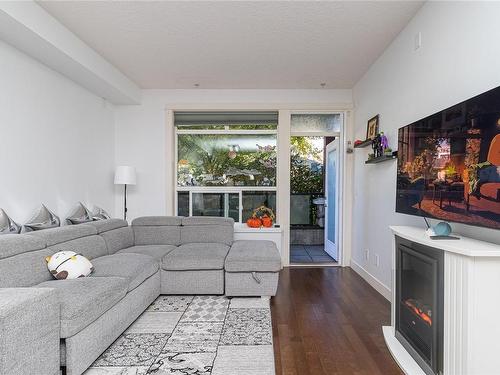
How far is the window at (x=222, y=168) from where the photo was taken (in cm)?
468

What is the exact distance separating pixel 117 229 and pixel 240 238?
5.28 ft

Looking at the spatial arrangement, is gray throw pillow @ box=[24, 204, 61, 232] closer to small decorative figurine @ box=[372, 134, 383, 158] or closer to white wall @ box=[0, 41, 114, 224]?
white wall @ box=[0, 41, 114, 224]

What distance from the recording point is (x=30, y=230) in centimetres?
267

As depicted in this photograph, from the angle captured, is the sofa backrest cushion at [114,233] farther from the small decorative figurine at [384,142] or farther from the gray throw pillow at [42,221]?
the small decorative figurine at [384,142]

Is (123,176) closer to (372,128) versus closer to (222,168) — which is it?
(222,168)

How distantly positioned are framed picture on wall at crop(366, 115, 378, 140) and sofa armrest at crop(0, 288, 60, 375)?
338cm

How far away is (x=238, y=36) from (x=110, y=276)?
8.08 feet

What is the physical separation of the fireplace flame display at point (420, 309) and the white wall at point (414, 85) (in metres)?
0.55

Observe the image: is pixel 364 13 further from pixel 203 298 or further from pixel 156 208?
pixel 156 208

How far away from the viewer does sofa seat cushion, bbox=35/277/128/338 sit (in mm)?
1688

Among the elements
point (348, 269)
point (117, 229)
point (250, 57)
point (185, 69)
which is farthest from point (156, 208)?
point (348, 269)

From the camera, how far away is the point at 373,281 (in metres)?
3.43

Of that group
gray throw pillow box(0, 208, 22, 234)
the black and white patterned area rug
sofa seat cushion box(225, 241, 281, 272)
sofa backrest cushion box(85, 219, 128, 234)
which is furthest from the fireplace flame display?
gray throw pillow box(0, 208, 22, 234)

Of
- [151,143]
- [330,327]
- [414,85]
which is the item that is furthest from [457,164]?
→ [151,143]
